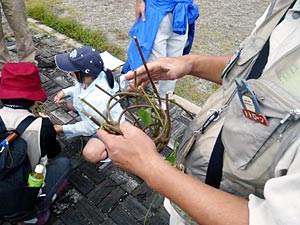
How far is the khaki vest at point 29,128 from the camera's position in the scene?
2.11 meters

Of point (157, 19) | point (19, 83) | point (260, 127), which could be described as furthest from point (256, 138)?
point (157, 19)

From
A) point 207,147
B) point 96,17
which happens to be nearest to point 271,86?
point 207,147

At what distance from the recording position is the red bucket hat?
7.11ft

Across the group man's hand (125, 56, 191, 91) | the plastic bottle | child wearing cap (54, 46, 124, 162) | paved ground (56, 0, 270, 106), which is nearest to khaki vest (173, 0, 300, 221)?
man's hand (125, 56, 191, 91)

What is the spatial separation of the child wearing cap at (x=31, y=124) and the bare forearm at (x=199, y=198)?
131 centimetres

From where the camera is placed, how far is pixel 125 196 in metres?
2.63

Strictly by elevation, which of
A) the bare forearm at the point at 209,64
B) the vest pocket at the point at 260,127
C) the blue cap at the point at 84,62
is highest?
the vest pocket at the point at 260,127

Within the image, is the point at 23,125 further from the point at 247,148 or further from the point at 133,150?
the point at 247,148

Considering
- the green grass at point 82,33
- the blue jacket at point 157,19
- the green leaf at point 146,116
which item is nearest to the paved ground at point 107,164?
the green grass at point 82,33

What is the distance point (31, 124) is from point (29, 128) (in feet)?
0.10

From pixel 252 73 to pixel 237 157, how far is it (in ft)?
1.01

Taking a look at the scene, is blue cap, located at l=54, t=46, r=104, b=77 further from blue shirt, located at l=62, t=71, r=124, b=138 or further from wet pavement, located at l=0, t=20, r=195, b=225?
wet pavement, located at l=0, t=20, r=195, b=225

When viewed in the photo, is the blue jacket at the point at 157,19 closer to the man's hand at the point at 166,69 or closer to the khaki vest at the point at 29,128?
the khaki vest at the point at 29,128

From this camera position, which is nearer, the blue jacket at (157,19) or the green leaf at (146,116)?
the green leaf at (146,116)
